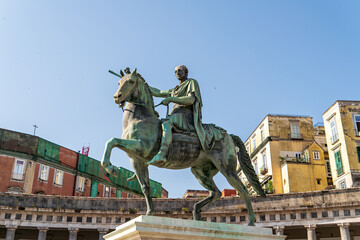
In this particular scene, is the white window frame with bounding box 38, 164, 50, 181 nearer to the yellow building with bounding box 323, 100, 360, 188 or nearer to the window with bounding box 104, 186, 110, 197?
the window with bounding box 104, 186, 110, 197

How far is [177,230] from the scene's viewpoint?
8.37 m

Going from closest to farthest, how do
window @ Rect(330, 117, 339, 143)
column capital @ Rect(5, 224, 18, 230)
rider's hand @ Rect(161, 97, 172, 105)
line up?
rider's hand @ Rect(161, 97, 172, 105) → column capital @ Rect(5, 224, 18, 230) → window @ Rect(330, 117, 339, 143)

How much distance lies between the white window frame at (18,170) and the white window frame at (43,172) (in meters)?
2.36

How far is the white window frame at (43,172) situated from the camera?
164ft

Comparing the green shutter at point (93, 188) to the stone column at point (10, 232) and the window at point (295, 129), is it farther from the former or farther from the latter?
the window at point (295, 129)

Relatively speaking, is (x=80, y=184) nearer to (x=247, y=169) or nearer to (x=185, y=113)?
(x=247, y=169)

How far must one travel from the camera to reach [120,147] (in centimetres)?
922

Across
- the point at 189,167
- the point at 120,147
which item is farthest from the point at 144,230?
the point at 189,167

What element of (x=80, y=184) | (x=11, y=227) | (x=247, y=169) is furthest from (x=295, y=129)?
(x=247, y=169)

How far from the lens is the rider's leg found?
937cm

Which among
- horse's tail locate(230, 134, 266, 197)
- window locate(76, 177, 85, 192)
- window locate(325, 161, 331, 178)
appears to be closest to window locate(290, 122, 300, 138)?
window locate(325, 161, 331, 178)

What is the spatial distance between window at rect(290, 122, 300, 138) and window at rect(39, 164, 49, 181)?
29.9m

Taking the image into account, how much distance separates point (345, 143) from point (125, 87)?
38.5 metres

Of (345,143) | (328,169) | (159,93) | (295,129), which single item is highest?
(295,129)
